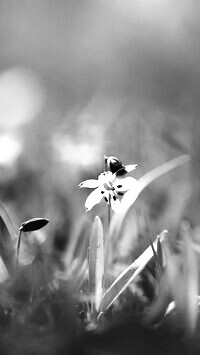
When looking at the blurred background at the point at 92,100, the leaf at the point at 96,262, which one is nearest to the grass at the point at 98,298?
the leaf at the point at 96,262

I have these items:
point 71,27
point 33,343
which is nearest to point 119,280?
point 33,343

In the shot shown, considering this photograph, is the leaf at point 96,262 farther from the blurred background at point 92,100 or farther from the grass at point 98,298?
the blurred background at point 92,100

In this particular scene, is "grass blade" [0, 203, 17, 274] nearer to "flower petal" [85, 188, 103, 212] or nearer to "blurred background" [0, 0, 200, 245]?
"flower petal" [85, 188, 103, 212]

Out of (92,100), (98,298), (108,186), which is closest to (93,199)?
(108,186)

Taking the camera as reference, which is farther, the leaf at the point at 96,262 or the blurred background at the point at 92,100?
the blurred background at the point at 92,100

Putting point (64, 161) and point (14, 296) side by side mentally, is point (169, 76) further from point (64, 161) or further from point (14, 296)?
point (14, 296)

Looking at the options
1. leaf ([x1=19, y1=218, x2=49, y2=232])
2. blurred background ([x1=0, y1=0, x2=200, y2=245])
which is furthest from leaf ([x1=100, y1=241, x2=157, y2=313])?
blurred background ([x1=0, y1=0, x2=200, y2=245])
